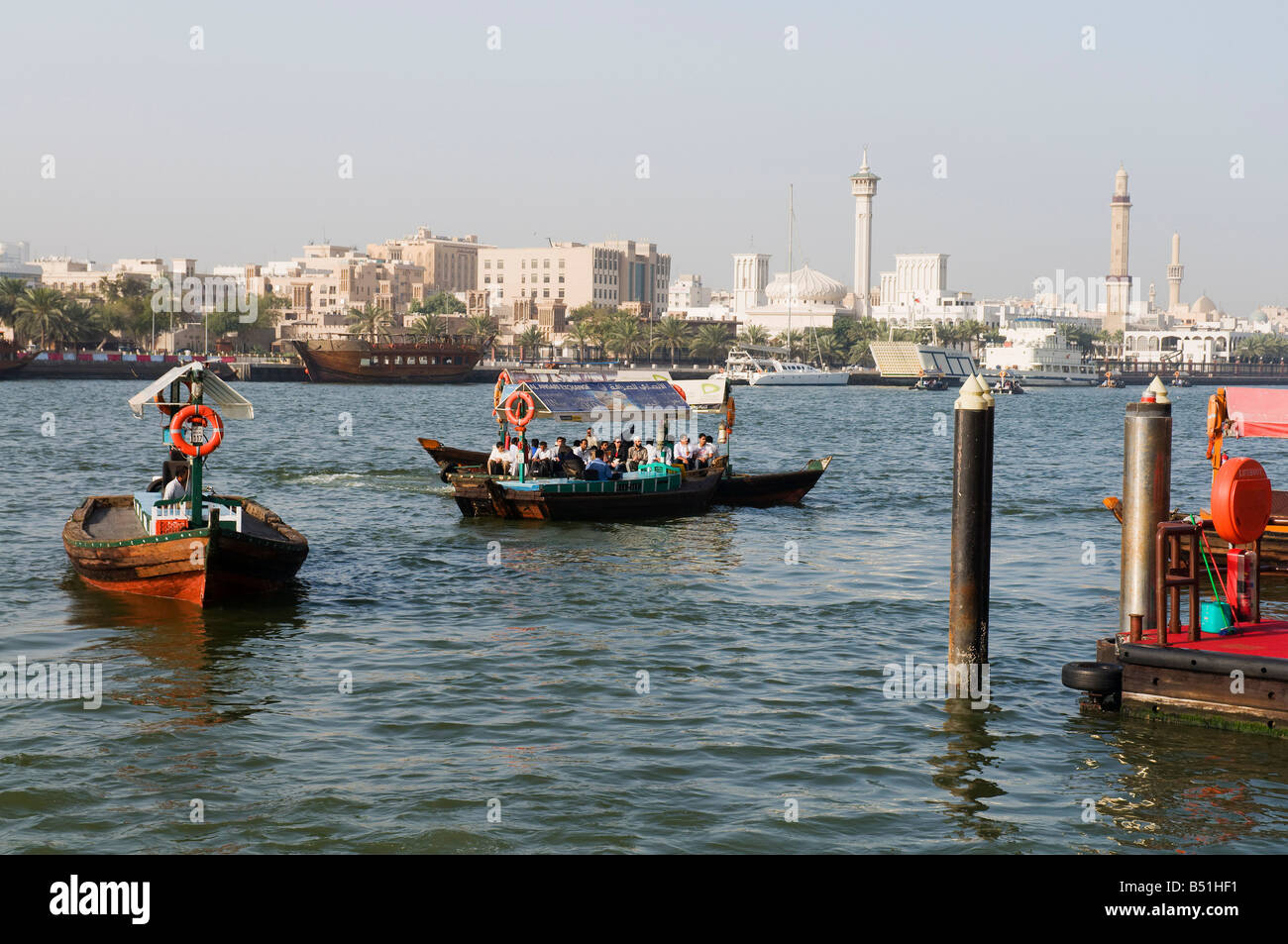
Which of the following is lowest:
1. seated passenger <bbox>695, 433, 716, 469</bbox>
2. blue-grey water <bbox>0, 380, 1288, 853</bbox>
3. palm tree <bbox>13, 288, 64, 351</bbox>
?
blue-grey water <bbox>0, 380, 1288, 853</bbox>

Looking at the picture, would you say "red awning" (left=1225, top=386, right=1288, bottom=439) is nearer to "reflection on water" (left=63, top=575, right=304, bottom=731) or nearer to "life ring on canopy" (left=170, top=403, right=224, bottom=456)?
"reflection on water" (left=63, top=575, right=304, bottom=731)

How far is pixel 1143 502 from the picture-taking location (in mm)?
15352

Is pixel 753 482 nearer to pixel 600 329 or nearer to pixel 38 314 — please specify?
pixel 38 314

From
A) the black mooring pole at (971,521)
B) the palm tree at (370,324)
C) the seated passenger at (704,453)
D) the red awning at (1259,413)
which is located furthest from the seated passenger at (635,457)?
the palm tree at (370,324)

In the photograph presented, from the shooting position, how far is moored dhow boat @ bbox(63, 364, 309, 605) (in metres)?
20.6

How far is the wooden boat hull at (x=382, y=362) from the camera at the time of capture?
134875 millimetres

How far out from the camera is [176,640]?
62.3 ft

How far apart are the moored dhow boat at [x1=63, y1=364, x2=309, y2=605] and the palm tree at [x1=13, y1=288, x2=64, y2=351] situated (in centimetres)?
→ 11481

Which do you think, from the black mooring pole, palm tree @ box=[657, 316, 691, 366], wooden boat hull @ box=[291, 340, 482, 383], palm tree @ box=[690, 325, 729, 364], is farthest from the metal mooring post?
palm tree @ box=[690, 325, 729, 364]

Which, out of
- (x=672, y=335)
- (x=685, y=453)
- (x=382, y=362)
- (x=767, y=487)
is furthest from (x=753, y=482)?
(x=672, y=335)

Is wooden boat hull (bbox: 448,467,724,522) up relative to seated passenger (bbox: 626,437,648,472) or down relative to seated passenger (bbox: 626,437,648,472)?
down

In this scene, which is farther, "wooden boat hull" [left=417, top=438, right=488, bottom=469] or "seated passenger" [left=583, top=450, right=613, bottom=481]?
"wooden boat hull" [left=417, top=438, right=488, bottom=469]

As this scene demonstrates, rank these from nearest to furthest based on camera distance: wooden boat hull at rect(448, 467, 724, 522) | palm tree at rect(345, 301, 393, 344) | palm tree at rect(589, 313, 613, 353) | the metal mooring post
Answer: the metal mooring post < wooden boat hull at rect(448, 467, 724, 522) < palm tree at rect(345, 301, 393, 344) < palm tree at rect(589, 313, 613, 353)
